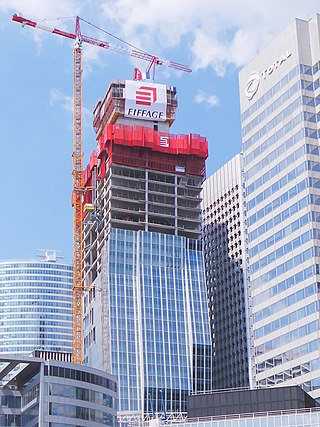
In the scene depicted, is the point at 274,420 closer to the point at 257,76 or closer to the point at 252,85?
the point at 252,85

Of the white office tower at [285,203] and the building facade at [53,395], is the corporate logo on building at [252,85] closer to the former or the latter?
the white office tower at [285,203]

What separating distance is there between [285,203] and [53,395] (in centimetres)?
5983

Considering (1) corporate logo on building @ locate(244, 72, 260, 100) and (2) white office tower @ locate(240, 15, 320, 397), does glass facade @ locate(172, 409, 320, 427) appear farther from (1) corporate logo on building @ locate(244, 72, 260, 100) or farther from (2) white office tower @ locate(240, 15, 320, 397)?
(1) corporate logo on building @ locate(244, 72, 260, 100)

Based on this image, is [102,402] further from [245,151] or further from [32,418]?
[245,151]

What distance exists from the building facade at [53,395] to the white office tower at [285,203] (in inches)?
1359

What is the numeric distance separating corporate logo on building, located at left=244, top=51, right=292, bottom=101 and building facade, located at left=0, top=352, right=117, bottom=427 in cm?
7004

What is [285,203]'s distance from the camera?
17538 cm

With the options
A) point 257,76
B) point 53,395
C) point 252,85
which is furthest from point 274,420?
point 257,76

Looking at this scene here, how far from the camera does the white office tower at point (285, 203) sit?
165m

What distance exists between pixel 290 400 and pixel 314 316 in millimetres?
19926

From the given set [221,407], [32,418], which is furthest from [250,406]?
[32,418]

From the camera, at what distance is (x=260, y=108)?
188750mm

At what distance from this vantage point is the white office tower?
165 m

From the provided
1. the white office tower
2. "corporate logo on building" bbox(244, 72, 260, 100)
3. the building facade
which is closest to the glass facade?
the building facade
